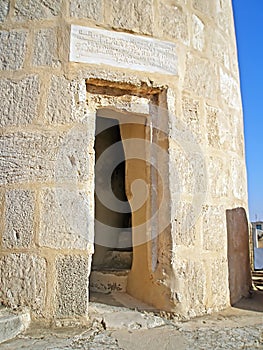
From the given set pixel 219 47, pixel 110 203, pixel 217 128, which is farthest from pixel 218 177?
pixel 110 203

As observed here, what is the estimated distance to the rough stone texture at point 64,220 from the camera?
98.7 inches

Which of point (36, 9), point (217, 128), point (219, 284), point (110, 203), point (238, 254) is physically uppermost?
point (36, 9)

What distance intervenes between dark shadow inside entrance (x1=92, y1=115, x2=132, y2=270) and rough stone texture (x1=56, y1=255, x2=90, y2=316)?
229cm

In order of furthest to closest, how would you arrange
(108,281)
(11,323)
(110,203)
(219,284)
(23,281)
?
1. (110,203)
2. (108,281)
3. (219,284)
4. (23,281)
5. (11,323)

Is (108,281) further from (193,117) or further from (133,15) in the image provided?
(133,15)

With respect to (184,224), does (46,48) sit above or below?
above

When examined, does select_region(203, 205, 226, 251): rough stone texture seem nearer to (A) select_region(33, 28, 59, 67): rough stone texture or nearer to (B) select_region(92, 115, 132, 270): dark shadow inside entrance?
(A) select_region(33, 28, 59, 67): rough stone texture

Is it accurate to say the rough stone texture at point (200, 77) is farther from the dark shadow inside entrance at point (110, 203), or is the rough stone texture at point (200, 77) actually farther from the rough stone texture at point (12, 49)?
the dark shadow inside entrance at point (110, 203)

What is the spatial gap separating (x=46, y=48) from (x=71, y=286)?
1742 millimetres

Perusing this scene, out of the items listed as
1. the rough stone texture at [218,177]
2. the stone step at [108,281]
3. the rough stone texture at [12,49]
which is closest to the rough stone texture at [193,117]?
the rough stone texture at [218,177]

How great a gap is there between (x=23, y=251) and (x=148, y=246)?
1022 mm

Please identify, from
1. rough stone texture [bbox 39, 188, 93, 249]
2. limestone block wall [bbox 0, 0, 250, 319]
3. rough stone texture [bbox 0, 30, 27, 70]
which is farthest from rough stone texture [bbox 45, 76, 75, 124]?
rough stone texture [bbox 39, 188, 93, 249]

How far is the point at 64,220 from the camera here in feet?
8.34

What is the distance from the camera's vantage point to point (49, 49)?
9.02 feet
